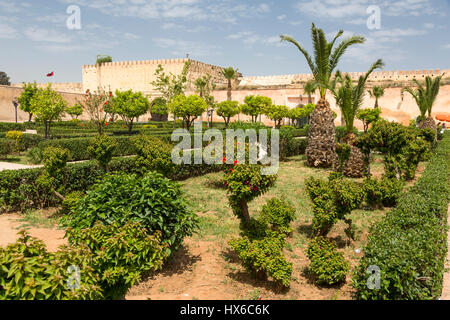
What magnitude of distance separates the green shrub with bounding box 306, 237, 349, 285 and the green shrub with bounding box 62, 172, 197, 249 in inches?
63.6

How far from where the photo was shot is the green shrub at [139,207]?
399 centimetres

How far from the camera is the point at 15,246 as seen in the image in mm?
2344

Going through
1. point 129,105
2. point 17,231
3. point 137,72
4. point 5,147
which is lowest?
point 17,231

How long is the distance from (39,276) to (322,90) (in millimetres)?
11322

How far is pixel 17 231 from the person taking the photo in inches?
237

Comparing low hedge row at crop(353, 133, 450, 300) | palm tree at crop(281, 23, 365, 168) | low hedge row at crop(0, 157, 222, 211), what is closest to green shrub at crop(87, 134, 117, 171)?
low hedge row at crop(0, 157, 222, 211)

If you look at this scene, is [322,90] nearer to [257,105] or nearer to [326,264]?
[326,264]

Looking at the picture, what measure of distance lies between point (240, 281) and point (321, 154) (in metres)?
8.49

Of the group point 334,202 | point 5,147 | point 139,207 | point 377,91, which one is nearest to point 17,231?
point 139,207

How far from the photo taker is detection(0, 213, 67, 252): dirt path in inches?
214

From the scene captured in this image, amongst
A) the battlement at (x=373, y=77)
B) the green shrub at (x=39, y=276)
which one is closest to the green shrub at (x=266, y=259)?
the green shrub at (x=39, y=276)

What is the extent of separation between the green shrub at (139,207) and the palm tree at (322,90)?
8.36 metres

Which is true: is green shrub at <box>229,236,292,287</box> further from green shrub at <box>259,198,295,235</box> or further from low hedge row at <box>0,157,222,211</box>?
low hedge row at <box>0,157,222,211</box>

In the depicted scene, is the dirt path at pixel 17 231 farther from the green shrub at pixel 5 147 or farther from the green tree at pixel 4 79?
the green tree at pixel 4 79
